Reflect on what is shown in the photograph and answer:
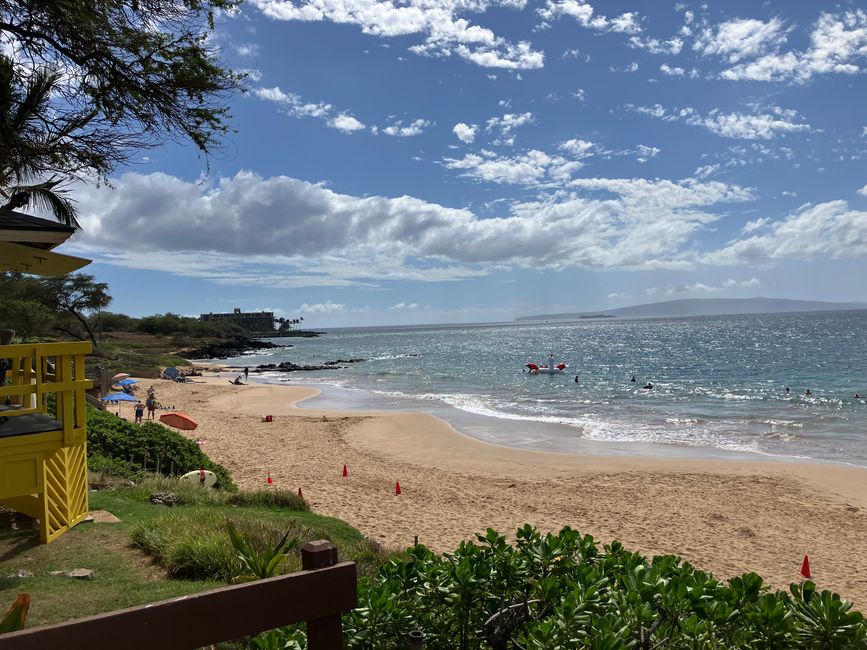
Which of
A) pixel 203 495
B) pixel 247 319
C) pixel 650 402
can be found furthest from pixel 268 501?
pixel 247 319

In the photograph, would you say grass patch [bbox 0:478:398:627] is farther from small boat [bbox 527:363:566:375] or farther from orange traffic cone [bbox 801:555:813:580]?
small boat [bbox 527:363:566:375]

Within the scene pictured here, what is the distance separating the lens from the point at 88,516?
25.4 ft

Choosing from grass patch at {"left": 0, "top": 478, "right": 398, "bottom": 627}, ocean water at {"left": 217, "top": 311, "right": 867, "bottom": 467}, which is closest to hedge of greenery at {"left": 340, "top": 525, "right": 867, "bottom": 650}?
grass patch at {"left": 0, "top": 478, "right": 398, "bottom": 627}

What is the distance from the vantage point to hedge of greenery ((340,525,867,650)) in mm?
2760

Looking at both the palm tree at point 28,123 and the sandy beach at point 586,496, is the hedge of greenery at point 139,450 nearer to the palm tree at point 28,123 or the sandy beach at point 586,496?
the sandy beach at point 586,496

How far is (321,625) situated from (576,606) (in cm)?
130

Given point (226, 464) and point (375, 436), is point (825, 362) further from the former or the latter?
point (226, 464)

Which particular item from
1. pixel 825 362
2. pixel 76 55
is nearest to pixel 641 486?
pixel 76 55

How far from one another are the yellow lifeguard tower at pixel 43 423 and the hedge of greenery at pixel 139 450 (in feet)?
16.5

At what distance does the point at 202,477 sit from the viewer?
11.9 metres

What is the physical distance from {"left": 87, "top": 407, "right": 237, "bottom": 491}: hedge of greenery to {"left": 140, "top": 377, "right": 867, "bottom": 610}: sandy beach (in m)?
1.92

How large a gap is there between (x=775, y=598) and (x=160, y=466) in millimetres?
12536

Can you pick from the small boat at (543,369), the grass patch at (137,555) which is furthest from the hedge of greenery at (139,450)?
the small boat at (543,369)

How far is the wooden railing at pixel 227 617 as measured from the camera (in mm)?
1768
